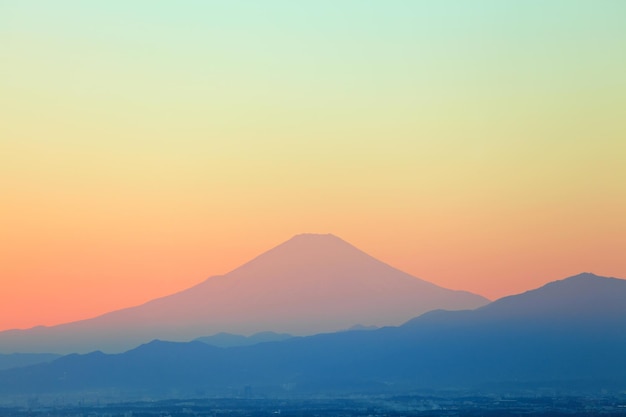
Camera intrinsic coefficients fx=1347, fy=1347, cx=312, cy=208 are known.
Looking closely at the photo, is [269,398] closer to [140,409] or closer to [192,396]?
[192,396]

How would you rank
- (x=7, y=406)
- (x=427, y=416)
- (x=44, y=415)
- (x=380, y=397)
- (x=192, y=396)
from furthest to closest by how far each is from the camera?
(x=192, y=396) < (x=380, y=397) < (x=7, y=406) < (x=44, y=415) < (x=427, y=416)

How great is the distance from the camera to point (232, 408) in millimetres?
149750

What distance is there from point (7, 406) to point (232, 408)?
1274 inches

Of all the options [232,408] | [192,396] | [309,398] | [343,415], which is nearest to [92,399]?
[192,396]

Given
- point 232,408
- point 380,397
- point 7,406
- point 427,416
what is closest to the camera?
point 427,416

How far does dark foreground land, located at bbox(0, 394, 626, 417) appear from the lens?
429ft

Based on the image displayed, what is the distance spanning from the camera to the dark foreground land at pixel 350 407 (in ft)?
429

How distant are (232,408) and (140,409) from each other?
11.6m

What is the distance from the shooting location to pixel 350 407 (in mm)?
151250

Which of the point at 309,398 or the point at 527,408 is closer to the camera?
the point at 527,408

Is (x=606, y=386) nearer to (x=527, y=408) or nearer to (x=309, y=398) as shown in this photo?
(x=309, y=398)

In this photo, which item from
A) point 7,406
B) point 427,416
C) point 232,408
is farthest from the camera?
point 7,406

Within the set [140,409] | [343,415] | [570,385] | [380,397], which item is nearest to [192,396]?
[380,397]

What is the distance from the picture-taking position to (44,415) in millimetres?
135375
